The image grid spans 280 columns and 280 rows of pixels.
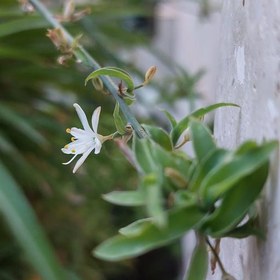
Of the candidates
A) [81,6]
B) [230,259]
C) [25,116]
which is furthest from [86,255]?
[230,259]

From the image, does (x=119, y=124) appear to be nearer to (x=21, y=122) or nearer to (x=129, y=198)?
(x=129, y=198)

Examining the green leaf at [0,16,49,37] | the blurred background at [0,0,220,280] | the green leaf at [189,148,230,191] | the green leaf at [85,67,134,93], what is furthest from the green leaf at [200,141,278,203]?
the blurred background at [0,0,220,280]

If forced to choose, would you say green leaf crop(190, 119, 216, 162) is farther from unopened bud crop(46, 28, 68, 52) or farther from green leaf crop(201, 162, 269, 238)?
unopened bud crop(46, 28, 68, 52)

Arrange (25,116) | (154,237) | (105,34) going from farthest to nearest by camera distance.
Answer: (105,34) → (25,116) → (154,237)

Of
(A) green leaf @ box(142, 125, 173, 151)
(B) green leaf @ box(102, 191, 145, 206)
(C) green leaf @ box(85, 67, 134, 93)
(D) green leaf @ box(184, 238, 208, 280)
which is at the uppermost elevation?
(C) green leaf @ box(85, 67, 134, 93)

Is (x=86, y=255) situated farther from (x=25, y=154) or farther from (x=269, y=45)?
(x=269, y=45)

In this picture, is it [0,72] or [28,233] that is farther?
[0,72]

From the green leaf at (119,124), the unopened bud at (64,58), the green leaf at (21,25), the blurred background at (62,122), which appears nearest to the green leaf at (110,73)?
the green leaf at (119,124)
